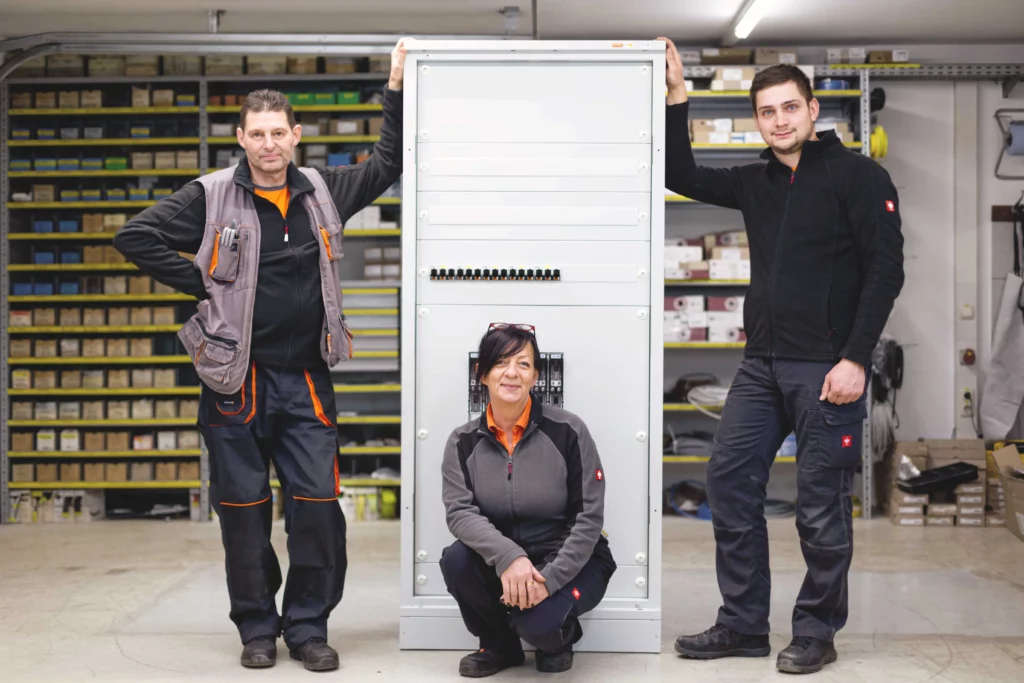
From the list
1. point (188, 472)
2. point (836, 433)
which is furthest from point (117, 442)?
point (836, 433)

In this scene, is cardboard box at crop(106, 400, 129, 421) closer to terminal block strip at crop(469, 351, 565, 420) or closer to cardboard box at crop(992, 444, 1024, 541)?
terminal block strip at crop(469, 351, 565, 420)

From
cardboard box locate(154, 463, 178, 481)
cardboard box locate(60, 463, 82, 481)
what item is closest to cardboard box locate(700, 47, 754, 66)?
cardboard box locate(154, 463, 178, 481)

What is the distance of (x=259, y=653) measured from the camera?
322 centimetres

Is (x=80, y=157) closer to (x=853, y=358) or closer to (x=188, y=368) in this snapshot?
(x=188, y=368)

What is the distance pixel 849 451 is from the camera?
10.5 feet

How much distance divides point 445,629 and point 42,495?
3.82 metres

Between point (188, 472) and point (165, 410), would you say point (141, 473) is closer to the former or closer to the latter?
point (188, 472)

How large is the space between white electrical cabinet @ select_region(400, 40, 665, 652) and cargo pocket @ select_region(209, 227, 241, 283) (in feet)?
1.83

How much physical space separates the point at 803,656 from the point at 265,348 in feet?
6.37

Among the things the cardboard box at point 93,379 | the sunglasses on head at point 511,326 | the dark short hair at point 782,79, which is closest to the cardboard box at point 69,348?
the cardboard box at point 93,379

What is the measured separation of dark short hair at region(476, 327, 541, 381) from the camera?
309cm

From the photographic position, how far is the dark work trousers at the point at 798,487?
10.4 feet

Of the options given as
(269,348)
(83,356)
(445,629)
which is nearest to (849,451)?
(445,629)

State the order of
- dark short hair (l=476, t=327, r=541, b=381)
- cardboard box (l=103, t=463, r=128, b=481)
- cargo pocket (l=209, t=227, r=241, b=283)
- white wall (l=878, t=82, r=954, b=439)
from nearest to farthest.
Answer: dark short hair (l=476, t=327, r=541, b=381) < cargo pocket (l=209, t=227, r=241, b=283) < cardboard box (l=103, t=463, r=128, b=481) < white wall (l=878, t=82, r=954, b=439)
